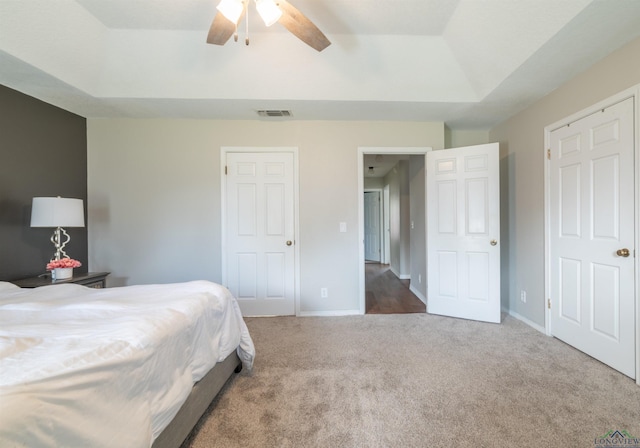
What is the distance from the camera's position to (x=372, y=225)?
7.16 meters

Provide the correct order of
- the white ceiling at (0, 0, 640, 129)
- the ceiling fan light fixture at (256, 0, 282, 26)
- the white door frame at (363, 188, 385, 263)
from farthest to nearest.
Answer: the white door frame at (363, 188, 385, 263), the white ceiling at (0, 0, 640, 129), the ceiling fan light fixture at (256, 0, 282, 26)

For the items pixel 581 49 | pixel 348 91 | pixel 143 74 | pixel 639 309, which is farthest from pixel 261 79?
pixel 639 309

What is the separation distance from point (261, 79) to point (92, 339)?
2370 millimetres

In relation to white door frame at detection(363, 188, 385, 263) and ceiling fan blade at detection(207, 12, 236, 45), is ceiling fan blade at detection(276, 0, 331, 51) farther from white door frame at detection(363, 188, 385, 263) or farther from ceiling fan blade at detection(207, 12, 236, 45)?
white door frame at detection(363, 188, 385, 263)

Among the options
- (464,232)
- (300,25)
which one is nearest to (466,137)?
(464,232)

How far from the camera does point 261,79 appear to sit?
2.45m

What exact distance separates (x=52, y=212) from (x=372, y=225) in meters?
6.23

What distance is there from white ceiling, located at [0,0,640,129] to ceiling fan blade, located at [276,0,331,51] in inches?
18.6

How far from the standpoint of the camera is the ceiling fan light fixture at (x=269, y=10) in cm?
147

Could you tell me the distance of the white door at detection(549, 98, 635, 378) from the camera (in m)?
1.83

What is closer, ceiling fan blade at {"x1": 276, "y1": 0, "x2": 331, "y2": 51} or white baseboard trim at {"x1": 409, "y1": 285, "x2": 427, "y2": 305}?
ceiling fan blade at {"x1": 276, "y1": 0, "x2": 331, "y2": 51}

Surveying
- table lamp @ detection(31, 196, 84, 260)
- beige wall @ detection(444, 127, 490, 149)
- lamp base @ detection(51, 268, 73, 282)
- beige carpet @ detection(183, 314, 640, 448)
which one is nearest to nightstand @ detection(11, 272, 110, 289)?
lamp base @ detection(51, 268, 73, 282)

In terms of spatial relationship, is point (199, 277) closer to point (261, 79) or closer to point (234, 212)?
point (234, 212)

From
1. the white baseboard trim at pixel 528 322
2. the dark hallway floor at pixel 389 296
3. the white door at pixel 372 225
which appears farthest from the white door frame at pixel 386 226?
the white baseboard trim at pixel 528 322
